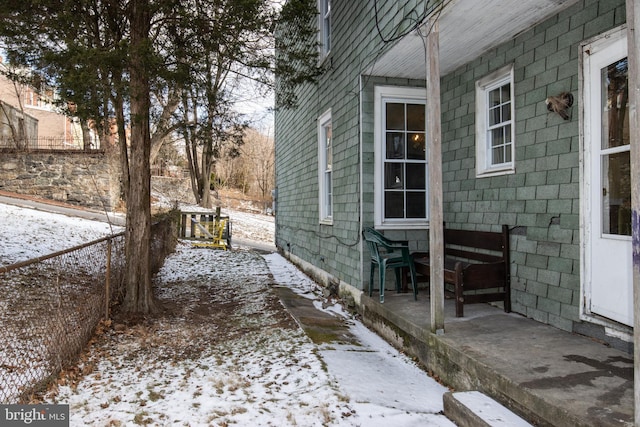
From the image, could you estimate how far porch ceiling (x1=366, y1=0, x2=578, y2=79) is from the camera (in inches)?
141

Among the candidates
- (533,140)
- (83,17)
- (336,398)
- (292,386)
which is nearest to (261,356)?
(292,386)

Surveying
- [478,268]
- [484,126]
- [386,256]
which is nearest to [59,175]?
[386,256]

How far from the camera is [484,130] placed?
4.77 m

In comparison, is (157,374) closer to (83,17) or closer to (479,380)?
(479,380)

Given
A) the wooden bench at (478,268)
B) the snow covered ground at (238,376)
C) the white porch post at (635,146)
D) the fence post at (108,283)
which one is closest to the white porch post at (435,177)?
the wooden bench at (478,268)

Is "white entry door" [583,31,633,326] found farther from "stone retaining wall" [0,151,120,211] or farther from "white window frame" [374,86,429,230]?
"stone retaining wall" [0,151,120,211]

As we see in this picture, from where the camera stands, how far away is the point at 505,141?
14.9ft

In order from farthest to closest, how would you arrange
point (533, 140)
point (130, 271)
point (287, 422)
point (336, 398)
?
point (130, 271) < point (533, 140) < point (336, 398) < point (287, 422)

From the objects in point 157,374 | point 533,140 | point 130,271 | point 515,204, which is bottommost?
point 157,374

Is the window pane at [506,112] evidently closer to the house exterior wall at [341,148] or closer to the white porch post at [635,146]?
the house exterior wall at [341,148]

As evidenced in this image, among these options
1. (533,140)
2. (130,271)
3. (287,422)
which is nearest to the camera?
(287,422)

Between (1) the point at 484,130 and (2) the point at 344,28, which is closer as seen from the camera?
(1) the point at 484,130

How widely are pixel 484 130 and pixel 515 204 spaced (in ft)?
3.21

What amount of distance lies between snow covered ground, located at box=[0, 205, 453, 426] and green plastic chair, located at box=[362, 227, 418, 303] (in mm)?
700
